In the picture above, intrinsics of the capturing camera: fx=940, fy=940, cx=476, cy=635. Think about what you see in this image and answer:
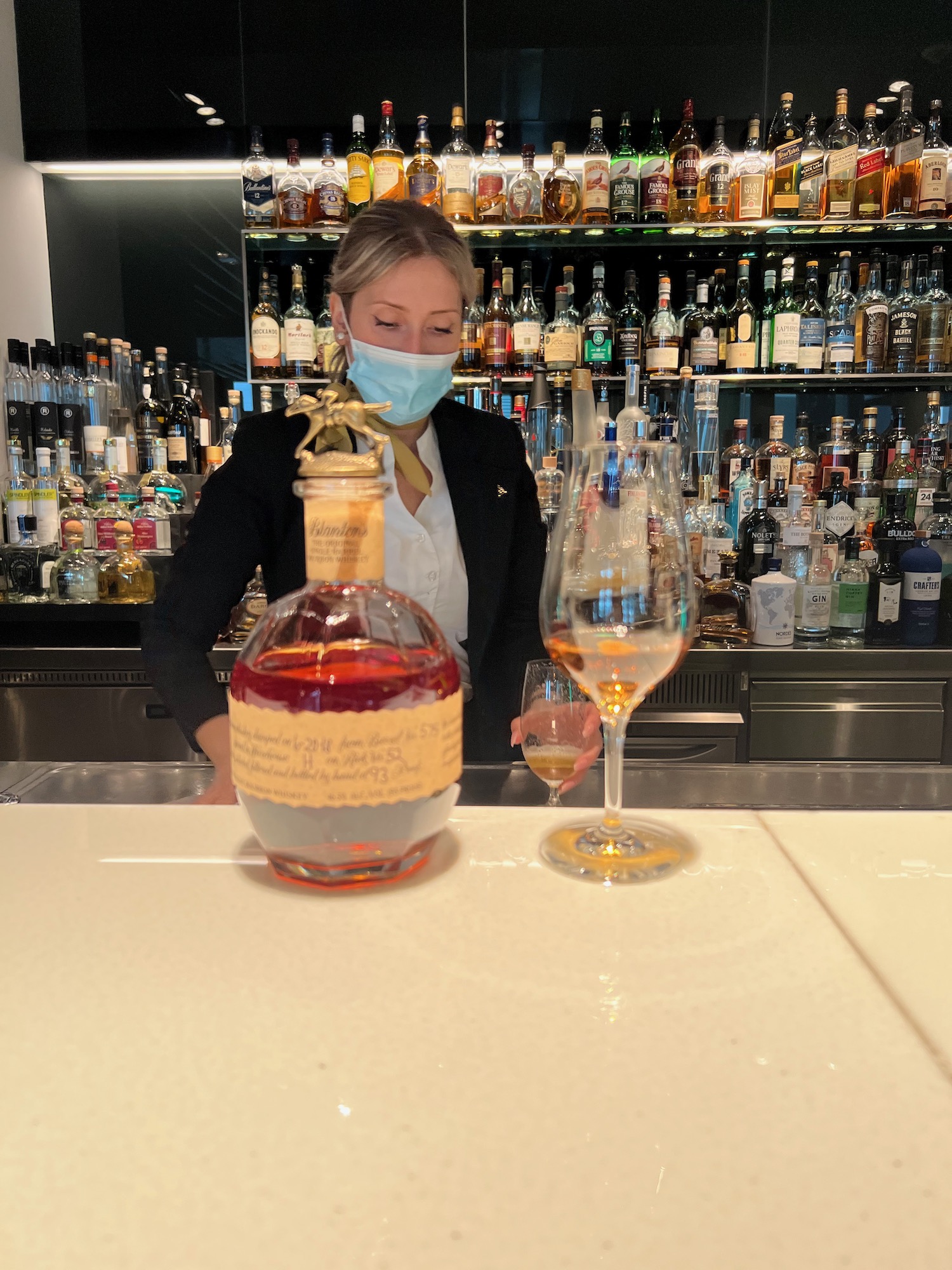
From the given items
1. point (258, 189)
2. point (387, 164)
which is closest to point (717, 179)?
point (387, 164)

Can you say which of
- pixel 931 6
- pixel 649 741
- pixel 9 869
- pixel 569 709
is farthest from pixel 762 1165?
pixel 931 6

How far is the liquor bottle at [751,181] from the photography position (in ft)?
9.57

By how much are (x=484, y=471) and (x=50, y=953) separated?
141 cm

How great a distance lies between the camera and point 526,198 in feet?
9.83

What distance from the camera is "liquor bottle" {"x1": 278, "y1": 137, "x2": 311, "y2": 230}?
117 inches

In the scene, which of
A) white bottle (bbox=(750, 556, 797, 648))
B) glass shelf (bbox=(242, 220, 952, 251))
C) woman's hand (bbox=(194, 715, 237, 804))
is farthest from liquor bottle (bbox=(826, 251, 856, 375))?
woman's hand (bbox=(194, 715, 237, 804))

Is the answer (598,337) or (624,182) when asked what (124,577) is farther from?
(624,182)

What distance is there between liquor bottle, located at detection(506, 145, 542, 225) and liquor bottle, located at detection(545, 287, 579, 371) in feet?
0.78

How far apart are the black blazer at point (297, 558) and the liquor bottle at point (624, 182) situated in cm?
150

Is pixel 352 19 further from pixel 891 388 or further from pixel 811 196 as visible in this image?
pixel 891 388

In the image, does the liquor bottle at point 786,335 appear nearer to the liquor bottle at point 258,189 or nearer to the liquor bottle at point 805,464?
the liquor bottle at point 805,464

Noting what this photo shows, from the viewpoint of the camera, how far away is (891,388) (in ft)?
10.5

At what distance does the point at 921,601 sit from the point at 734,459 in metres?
0.82

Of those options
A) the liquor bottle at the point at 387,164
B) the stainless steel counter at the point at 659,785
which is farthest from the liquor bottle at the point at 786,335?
the stainless steel counter at the point at 659,785
